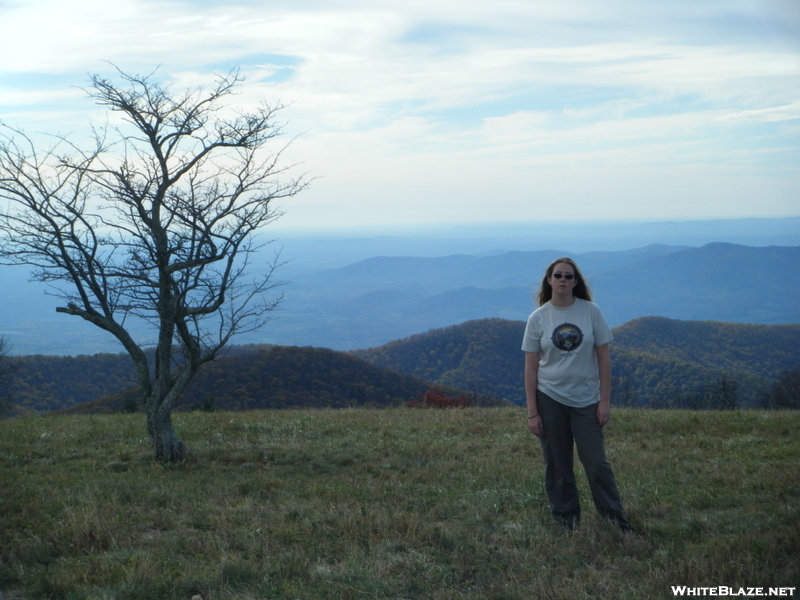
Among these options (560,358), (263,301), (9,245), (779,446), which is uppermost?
(9,245)

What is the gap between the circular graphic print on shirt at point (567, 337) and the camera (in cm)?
468

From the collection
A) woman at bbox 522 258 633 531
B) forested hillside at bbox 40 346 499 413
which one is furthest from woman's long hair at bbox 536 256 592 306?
forested hillside at bbox 40 346 499 413

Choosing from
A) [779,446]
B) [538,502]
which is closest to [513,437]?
[779,446]

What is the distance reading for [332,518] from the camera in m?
5.43

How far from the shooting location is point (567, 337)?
185 inches

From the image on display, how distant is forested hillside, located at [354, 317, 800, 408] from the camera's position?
63406 mm

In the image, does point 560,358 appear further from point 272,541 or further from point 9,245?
point 9,245

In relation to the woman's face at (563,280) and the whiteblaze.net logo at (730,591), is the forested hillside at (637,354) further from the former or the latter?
the whiteblaze.net logo at (730,591)

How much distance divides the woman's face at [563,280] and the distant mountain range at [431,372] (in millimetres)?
6599

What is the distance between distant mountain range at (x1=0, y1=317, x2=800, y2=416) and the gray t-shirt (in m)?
6.45

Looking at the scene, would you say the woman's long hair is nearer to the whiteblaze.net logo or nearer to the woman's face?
the woman's face

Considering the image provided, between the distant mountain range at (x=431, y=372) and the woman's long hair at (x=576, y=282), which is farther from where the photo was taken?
the distant mountain range at (x=431, y=372)

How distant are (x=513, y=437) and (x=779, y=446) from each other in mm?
4127

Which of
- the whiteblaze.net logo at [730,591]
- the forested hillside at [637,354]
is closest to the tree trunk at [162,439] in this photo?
the whiteblaze.net logo at [730,591]
